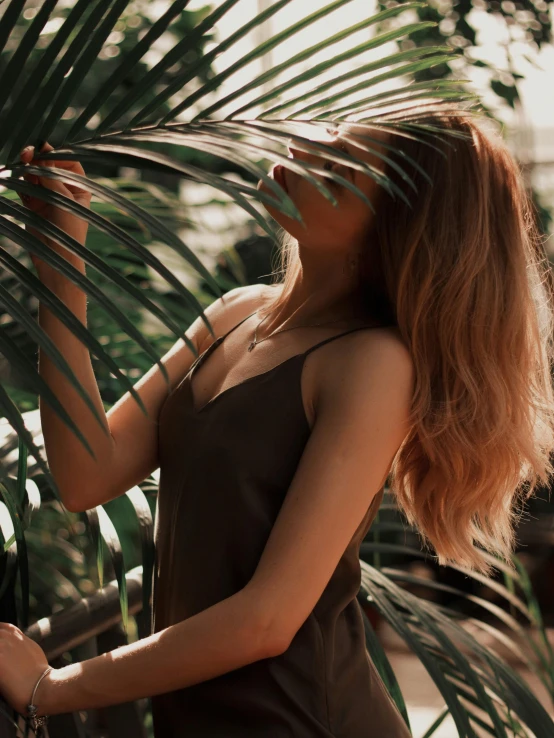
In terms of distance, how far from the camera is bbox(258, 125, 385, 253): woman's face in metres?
0.92

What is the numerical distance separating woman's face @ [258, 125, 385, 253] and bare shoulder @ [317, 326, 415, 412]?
0.36 feet

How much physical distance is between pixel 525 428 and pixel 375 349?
20 cm

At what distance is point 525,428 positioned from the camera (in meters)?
0.98

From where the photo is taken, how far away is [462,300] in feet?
3.04

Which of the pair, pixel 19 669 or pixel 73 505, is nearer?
pixel 19 669

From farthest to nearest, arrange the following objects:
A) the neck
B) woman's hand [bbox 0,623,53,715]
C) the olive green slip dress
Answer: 1. the neck
2. the olive green slip dress
3. woman's hand [bbox 0,623,53,715]

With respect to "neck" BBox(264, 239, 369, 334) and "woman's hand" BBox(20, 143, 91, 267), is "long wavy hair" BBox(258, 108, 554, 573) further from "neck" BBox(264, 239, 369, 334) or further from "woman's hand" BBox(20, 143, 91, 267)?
"woman's hand" BBox(20, 143, 91, 267)

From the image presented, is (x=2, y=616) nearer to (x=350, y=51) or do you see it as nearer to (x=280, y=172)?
(x=280, y=172)

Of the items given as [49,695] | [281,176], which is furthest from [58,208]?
[49,695]

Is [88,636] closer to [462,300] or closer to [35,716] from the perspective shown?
[35,716]

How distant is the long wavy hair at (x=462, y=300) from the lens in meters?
0.93

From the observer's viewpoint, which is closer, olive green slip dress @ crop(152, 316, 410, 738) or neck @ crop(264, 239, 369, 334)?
olive green slip dress @ crop(152, 316, 410, 738)

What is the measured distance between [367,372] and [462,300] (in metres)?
0.12

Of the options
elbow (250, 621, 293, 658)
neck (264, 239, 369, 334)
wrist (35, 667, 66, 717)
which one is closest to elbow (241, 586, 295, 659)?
elbow (250, 621, 293, 658)
